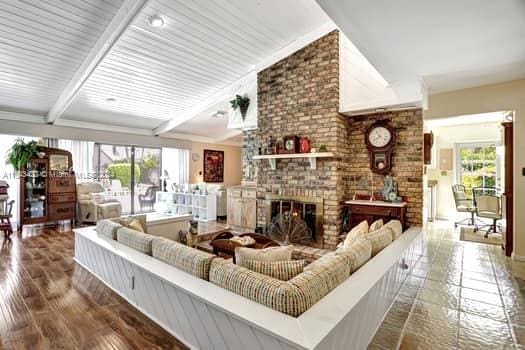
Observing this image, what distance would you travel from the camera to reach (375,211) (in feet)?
14.2

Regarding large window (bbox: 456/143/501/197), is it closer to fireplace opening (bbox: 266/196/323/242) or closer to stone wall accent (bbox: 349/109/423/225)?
stone wall accent (bbox: 349/109/423/225)

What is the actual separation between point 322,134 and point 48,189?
614 cm

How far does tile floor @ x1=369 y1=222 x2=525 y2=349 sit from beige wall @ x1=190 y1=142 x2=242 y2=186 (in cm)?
689

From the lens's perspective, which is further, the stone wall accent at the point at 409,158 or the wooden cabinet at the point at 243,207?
the wooden cabinet at the point at 243,207

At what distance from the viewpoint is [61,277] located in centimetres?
325

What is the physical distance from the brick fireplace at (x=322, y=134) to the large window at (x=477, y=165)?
3.65m

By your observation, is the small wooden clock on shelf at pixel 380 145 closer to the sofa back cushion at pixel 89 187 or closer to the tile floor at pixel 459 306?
the tile floor at pixel 459 306

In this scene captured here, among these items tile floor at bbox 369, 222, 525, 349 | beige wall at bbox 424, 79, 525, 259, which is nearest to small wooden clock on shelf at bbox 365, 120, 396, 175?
beige wall at bbox 424, 79, 525, 259

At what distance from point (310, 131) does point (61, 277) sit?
4.20m

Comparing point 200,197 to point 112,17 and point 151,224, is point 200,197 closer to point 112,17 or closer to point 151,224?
point 151,224

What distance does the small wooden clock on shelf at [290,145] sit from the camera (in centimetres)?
487

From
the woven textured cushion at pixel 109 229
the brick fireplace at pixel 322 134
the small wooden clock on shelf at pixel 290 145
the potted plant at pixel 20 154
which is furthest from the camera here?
the potted plant at pixel 20 154

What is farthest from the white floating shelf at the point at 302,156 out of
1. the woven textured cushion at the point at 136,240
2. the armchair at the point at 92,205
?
the armchair at the point at 92,205

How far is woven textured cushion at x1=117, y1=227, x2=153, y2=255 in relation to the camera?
2.65 m
